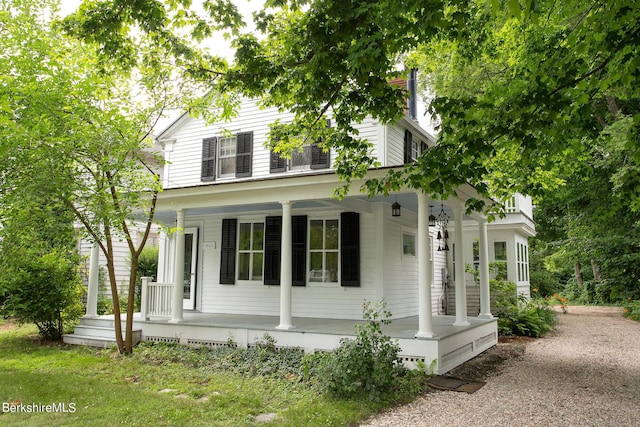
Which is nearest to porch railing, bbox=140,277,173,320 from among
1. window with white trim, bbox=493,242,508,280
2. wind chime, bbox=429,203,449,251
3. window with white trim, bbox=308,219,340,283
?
window with white trim, bbox=308,219,340,283

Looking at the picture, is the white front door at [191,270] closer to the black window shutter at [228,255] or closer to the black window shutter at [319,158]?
the black window shutter at [228,255]

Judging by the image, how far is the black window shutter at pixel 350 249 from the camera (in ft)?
35.8

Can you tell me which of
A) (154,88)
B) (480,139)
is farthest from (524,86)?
(154,88)

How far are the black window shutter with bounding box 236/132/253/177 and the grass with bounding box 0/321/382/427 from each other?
5.17 m

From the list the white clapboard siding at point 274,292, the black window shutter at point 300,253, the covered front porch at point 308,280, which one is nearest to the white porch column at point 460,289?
the covered front porch at point 308,280

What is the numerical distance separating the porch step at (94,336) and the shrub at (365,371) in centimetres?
494

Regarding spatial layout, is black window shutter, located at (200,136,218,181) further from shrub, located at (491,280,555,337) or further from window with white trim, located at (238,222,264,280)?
shrub, located at (491,280,555,337)

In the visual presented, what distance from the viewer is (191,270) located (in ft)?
43.0

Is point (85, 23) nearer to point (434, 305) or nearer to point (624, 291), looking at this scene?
point (434, 305)

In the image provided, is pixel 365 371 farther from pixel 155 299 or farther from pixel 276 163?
pixel 276 163

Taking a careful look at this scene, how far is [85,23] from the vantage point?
541 cm

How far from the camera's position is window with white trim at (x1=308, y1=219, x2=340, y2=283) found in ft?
37.2

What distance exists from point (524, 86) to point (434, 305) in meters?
10.2

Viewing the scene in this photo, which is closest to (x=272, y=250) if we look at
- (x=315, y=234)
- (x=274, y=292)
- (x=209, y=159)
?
(x=274, y=292)
